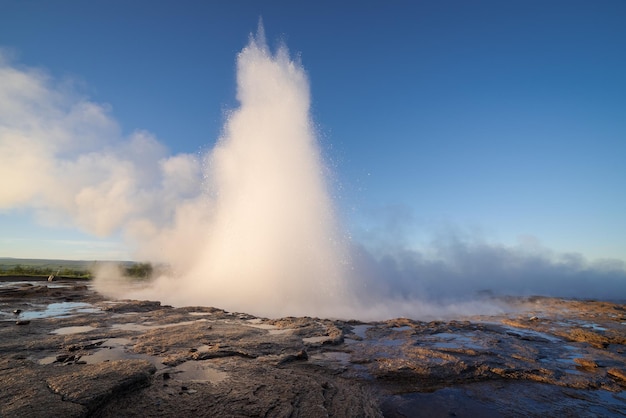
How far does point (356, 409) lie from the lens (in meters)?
4.61

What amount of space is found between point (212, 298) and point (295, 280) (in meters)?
4.62

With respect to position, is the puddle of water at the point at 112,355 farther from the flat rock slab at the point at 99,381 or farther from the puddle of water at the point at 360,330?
the puddle of water at the point at 360,330

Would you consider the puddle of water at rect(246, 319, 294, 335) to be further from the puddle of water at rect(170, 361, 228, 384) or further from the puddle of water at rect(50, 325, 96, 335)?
the puddle of water at rect(50, 325, 96, 335)

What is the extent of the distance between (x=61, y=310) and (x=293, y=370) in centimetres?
1223

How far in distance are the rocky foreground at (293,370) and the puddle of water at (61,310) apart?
0.29 metres

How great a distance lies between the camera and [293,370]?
6195 millimetres

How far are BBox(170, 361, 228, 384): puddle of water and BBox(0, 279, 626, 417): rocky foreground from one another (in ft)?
0.12

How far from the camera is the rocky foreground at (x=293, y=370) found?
4449 millimetres

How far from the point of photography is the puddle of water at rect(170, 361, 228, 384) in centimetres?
545

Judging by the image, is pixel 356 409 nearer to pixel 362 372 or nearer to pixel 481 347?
pixel 362 372

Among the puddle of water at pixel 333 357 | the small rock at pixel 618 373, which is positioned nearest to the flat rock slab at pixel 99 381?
the puddle of water at pixel 333 357

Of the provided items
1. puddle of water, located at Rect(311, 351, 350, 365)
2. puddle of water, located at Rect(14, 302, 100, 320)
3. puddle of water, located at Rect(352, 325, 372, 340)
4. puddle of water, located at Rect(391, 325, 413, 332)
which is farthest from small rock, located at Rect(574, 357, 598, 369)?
puddle of water, located at Rect(14, 302, 100, 320)

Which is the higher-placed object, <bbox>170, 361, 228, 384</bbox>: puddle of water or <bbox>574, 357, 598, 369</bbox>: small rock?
<bbox>574, 357, 598, 369</bbox>: small rock

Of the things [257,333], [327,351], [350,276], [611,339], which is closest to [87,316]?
[257,333]
